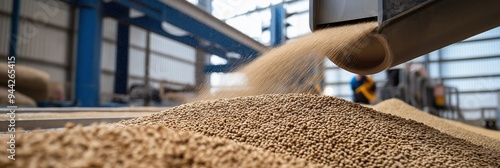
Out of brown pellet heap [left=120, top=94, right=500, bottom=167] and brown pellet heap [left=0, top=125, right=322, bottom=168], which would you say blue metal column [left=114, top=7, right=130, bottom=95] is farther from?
brown pellet heap [left=0, top=125, right=322, bottom=168]

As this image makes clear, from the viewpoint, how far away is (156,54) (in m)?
5.44

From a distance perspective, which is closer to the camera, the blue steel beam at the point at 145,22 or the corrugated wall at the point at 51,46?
the blue steel beam at the point at 145,22

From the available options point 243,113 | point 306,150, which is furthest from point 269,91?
point 306,150

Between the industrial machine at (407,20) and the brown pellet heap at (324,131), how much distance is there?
0.30m

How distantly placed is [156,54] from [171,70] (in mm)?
442

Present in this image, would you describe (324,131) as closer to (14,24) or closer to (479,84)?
(14,24)

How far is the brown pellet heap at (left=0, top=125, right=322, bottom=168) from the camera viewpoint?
60 centimetres

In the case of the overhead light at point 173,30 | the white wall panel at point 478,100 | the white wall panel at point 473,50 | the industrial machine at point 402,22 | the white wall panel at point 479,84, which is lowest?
the white wall panel at point 478,100

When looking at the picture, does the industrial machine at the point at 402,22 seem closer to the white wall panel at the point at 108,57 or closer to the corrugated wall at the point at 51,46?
the corrugated wall at the point at 51,46

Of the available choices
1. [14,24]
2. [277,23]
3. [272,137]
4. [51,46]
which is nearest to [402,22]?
[272,137]

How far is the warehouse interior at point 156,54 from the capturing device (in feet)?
5.38

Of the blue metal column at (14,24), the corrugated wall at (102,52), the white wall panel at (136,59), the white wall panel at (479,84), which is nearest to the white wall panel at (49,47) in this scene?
the corrugated wall at (102,52)

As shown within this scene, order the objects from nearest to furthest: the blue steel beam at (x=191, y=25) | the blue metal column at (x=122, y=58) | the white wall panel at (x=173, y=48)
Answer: the blue steel beam at (x=191, y=25) → the blue metal column at (x=122, y=58) → the white wall panel at (x=173, y=48)

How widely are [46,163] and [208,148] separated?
31cm
